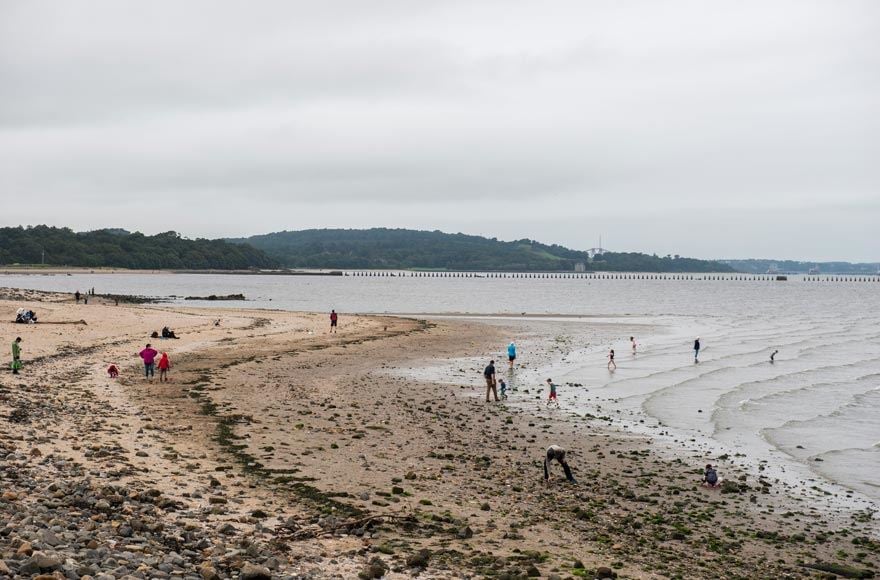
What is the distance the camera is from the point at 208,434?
18.4 metres

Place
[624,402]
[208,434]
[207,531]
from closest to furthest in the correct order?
[207,531]
[208,434]
[624,402]

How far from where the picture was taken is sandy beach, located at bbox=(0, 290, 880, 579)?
10305 millimetres

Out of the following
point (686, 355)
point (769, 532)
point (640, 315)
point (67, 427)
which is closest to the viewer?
point (769, 532)

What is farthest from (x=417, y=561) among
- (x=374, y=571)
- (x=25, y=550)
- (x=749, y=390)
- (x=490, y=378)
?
(x=749, y=390)

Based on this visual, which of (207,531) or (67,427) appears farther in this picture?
(67,427)

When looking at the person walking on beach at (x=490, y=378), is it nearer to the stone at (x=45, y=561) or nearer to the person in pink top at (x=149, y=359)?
the person in pink top at (x=149, y=359)

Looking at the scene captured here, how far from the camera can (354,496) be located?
13.8 metres

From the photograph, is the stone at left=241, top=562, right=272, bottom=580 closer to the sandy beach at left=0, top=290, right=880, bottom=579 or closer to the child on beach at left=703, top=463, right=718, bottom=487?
the sandy beach at left=0, top=290, right=880, bottom=579

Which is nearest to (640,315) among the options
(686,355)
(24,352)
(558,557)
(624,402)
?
(686,355)

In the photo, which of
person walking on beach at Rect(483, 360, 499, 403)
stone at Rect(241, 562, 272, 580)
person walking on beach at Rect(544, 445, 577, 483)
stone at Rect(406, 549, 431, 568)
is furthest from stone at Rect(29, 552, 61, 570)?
person walking on beach at Rect(483, 360, 499, 403)

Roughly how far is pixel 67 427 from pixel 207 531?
Answer: 7812mm

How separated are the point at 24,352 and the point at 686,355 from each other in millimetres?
32133

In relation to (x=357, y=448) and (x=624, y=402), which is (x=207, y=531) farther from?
(x=624, y=402)

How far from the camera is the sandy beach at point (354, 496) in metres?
10.3
